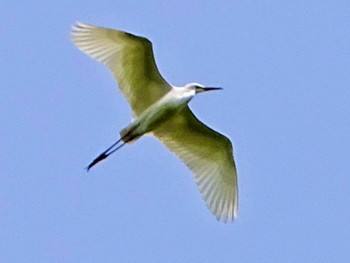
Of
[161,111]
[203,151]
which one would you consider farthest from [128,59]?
[203,151]

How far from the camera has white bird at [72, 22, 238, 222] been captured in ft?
71.7

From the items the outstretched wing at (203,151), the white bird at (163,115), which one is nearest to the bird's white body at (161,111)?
the white bird at (163,115)

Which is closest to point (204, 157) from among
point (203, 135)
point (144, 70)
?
point (203, 135)

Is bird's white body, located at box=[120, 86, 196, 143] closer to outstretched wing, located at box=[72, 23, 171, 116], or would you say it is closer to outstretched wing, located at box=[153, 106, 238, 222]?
outstretched wing, located at box=[72, 23, 171, 116]

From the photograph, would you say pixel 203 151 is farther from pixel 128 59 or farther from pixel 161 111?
pixel 128 59

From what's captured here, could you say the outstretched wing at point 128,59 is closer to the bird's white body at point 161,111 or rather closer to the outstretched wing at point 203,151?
the bird's white body at point 161,111

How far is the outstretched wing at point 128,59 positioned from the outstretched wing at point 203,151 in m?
0.64

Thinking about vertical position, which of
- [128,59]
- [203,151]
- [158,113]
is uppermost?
[128,59]

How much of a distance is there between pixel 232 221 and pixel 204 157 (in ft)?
4.05

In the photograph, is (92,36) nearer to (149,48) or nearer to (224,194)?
(149,48)

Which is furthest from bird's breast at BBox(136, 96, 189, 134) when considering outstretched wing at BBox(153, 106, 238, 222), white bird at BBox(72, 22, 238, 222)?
outstretched wing at BBox(153, 106, 238, 222)

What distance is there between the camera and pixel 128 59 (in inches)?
872

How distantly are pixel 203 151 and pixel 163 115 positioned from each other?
143 centimetres

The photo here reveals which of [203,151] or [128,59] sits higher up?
[128,59]
